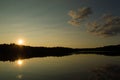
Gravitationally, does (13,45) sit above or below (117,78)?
above

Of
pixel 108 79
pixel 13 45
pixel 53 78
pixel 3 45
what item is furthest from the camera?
pixel 13 45

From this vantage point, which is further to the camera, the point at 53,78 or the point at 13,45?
the point at 13,45

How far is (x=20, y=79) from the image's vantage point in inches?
1113

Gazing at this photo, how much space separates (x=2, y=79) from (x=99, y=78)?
40.7ft

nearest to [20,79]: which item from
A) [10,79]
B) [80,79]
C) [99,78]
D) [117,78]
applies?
[10,79]

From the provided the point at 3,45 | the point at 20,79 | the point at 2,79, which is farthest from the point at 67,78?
the point at 3,45

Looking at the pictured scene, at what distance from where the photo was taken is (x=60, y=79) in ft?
89.0

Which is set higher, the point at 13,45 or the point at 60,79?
the point at 13,45

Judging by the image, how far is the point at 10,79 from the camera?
28.4 m

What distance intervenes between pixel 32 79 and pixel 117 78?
10.5m

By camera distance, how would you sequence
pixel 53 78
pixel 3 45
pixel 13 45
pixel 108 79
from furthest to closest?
pixel 13 45, pixel 3 45, pixel 53 78, pixel 108 79

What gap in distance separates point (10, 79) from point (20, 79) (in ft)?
4.30

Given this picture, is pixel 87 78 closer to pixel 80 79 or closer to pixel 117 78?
pixel 80 79

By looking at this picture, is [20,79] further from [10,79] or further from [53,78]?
[53,78]
